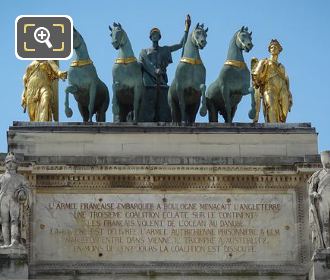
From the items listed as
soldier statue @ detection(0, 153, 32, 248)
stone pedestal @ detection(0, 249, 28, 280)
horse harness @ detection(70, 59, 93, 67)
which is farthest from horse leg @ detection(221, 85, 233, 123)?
stone pedestal @ detection(0, 249, 28, 280)

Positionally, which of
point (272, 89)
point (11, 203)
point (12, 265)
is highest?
point (272, 89)

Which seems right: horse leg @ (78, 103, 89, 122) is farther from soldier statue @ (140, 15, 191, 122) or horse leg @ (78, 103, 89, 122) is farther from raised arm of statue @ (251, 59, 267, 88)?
raised arm of statue @ (251, 59, 267, 88)

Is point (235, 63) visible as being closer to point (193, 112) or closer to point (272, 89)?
point (272, 89)

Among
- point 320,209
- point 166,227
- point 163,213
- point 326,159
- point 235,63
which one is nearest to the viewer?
point 320,209

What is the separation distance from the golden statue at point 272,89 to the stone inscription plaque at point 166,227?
127 inches

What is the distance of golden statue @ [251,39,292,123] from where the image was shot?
47156mm

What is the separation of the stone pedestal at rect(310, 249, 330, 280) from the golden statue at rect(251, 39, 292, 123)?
5.53 meters

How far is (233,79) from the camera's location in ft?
152

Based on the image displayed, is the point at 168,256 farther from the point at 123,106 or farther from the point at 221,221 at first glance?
the point at 123,106

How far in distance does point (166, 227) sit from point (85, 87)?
4.44 metres

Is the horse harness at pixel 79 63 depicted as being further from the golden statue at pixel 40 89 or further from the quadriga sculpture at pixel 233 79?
the quadriga sculpture at pixel 233 79

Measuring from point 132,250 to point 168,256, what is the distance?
0.84 m

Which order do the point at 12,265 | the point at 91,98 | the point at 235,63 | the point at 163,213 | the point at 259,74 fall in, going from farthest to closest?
the point at 259,74
the point at 235,63
the point at 91,98
the point at 163,213
the point at 12,265

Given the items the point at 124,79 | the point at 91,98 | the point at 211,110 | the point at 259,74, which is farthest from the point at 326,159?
the point at 91,98
